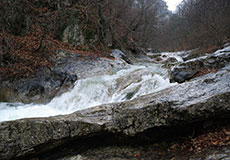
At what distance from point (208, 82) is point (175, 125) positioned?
1034 mm

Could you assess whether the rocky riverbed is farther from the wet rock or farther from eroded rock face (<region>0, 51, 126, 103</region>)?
eroded rock face (<region>0, 51, 126, 103</region>)

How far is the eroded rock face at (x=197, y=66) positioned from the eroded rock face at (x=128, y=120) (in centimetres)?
219

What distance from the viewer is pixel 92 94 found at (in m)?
7.21

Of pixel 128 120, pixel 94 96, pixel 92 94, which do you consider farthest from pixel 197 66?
pixel 92 94

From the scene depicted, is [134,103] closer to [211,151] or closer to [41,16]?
[211,151]

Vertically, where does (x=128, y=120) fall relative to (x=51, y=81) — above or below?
below

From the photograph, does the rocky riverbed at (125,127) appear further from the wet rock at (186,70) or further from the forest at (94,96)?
the wet rock at (186,70)

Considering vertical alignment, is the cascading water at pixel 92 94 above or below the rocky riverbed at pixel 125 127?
above

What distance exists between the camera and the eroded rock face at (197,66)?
18.2 feet

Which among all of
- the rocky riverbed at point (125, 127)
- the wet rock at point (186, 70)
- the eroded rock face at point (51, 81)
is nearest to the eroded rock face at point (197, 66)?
the wet rock at point (186, 70)

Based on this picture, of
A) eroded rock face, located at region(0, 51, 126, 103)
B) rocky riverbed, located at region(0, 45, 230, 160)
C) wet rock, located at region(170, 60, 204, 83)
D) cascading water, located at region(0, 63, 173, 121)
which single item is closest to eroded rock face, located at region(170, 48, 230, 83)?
wet rock, located at region(170, 60, 204, 83)

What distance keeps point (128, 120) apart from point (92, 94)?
13.1 feet

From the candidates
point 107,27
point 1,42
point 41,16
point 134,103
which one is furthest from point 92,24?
A: point 134,103

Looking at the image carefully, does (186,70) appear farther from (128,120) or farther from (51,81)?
(51,81)
